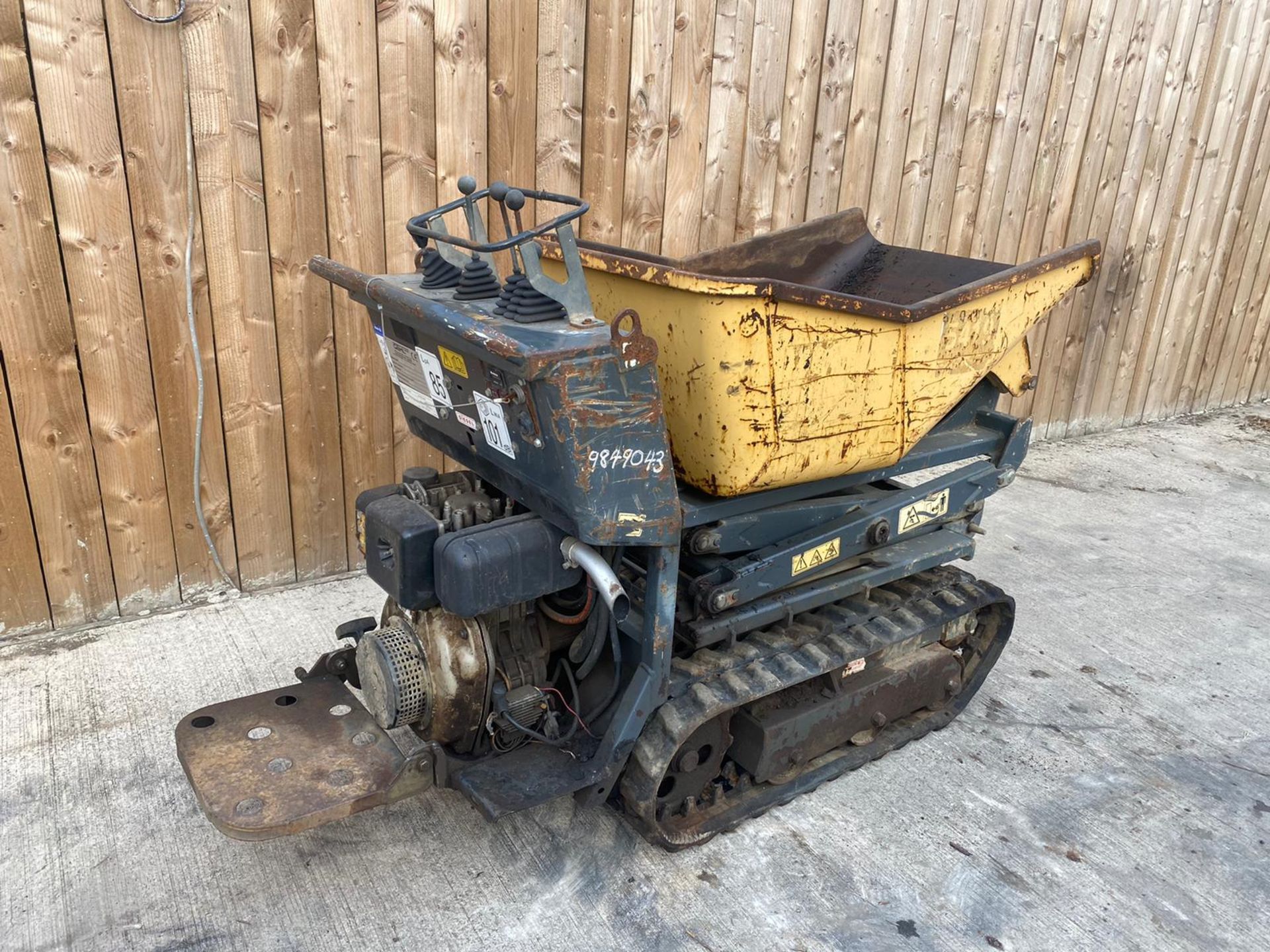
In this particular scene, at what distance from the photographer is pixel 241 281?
12.8ft

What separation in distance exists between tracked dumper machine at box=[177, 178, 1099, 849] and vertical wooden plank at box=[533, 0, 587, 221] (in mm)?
1152

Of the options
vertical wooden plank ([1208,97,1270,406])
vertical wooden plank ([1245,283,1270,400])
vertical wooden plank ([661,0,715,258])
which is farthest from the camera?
vertical wooden plank ([1245,283,1270,400])

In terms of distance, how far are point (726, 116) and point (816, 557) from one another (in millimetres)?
2609

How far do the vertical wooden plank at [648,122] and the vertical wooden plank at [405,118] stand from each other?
926 mm

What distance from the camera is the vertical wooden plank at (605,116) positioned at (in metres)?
4.30

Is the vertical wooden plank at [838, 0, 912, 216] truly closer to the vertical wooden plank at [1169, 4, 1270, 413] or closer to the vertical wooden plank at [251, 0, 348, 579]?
the vertical wooden plank at [251, 0, 348, 579]

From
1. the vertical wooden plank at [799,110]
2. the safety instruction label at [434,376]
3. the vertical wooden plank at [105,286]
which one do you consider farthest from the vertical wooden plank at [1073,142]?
the vertical wooden plank at [105,286]

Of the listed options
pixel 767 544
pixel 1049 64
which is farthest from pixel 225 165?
pixel 1049 64

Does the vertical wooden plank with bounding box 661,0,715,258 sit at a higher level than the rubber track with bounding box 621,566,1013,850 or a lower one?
higher

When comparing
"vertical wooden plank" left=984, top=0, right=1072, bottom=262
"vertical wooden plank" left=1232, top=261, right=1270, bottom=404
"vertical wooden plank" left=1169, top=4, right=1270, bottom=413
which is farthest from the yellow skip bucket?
"vertical wooden plank" left=1232, top=261, right=1270, bottom=404

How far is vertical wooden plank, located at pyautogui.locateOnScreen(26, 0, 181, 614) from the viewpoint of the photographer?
3.40m

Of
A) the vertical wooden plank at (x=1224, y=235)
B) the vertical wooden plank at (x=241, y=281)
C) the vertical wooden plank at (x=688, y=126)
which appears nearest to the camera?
the vertical wooden plank at (x=241, y=281)

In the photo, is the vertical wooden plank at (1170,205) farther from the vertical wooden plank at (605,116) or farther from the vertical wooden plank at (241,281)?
the vertical wooden plank at (241,281)

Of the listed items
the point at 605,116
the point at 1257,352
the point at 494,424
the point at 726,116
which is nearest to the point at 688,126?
the point at 726,116
